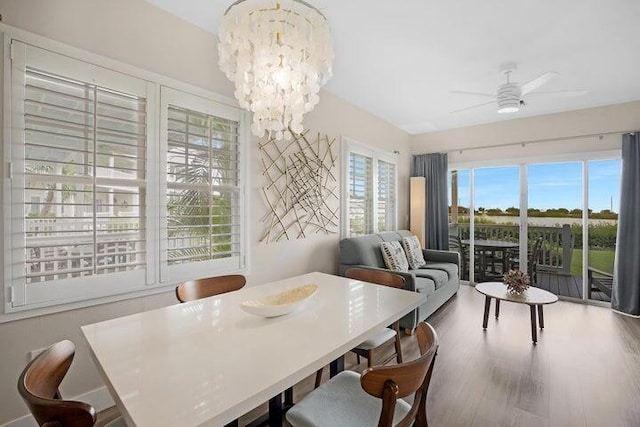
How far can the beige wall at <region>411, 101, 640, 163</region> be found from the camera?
13.4 feet

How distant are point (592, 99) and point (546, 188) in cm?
132

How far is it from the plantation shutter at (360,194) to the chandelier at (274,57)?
8.13ft

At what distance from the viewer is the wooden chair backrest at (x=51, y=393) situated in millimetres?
767

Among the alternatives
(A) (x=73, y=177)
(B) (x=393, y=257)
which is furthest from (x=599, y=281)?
(A) (x=73, y=177)

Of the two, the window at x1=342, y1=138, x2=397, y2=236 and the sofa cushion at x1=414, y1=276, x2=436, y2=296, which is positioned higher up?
the window at x1=342, y1=138, x2=397, y2=236

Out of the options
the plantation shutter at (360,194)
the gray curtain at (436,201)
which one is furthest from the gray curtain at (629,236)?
the plantation shutter at (360,194)

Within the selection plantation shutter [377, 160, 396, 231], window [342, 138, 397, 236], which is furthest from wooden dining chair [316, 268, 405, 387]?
plantation shutter [377, 160, 396, 231]

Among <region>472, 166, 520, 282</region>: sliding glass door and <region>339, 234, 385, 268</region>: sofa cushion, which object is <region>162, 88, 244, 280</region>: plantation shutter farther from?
<region>472, 166, 520, 282</region>: sliding glass door

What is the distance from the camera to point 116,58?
1.98 m

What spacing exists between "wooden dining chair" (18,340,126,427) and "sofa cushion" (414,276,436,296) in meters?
2.84

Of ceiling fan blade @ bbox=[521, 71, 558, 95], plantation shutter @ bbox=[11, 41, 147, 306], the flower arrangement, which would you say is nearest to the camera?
plantation shutter @ bbox=[11, 41, 147, 306]

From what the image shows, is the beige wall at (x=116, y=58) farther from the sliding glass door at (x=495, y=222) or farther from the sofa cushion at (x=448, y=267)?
the sliding glass door at (x=495, y=222)

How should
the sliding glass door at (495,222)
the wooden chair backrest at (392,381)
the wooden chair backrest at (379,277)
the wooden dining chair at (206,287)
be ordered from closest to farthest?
1. the wooden chair backrest at (392,381)
2. the wooden dining chair at (206,287)
3. the wooden chair backrest at (379,277)
4. the sliding glass door at (495,222)

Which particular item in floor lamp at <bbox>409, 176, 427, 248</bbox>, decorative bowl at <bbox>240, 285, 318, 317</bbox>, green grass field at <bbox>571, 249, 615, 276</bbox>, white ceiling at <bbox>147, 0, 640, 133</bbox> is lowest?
green grass field at <bbox>571, 249, 615, 276</bbox>
